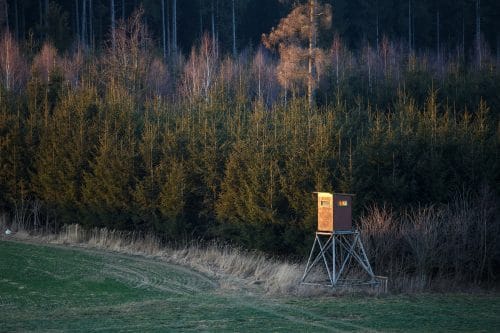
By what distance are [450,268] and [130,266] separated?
28.9 ft

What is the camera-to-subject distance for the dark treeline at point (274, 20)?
2447 inches

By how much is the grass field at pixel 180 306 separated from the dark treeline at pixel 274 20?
4430 centimetres

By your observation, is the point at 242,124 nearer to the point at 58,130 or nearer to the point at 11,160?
the point at 58,130

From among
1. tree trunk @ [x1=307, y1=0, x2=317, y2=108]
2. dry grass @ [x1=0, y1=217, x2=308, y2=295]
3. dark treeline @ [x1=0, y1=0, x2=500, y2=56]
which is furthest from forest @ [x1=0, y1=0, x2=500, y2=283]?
dark treeline @ [x1=0, y1=0, x2=500, y2=56]

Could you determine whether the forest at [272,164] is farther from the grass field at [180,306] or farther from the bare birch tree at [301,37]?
the grass field at [180,306]

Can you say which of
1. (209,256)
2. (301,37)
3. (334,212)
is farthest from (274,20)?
(334,212)

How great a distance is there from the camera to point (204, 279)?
18.1 meters

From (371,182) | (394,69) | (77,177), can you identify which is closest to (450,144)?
(371,182)

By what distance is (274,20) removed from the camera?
68.3 meters

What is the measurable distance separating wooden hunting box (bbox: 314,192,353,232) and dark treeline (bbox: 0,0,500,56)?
45.6 metres

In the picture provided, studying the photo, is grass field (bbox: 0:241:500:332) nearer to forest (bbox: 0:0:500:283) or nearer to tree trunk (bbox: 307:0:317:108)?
forest (bbox: 0:0:500:283)

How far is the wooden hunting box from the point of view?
15820 millimetres

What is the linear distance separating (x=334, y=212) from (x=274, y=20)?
54.7 m

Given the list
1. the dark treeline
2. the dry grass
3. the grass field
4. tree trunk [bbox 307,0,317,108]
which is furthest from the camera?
the dark treeline
